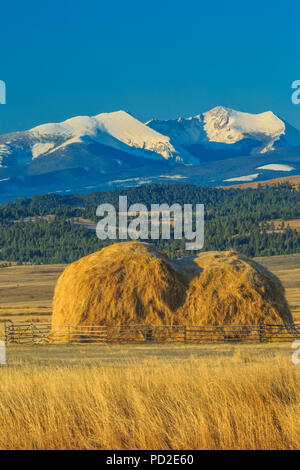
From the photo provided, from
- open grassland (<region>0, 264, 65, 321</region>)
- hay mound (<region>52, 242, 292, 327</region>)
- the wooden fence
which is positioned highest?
hay mound (<region>52, 242, 292, 327</region>)

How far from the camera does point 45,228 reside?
18662 cm

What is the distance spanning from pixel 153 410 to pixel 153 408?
0.09 m

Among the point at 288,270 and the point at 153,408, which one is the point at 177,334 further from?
the point at 288,270

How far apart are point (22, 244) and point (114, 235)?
23.6 m

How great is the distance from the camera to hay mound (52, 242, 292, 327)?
103 feet

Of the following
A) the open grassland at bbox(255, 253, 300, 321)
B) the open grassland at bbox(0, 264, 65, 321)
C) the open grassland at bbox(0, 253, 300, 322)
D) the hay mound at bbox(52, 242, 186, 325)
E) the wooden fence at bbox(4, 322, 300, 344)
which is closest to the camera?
the wooden fence at bbox(4, 322, 300, 344)

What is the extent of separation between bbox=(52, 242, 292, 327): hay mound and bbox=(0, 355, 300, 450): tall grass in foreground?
558 inches

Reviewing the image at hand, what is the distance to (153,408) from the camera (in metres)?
15.4

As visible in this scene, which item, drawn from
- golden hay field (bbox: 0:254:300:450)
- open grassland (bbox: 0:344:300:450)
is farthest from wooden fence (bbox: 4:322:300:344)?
open grassland (bbox: 0:344:300:450)

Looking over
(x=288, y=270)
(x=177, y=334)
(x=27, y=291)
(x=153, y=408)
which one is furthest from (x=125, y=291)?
(x=288, y=270)

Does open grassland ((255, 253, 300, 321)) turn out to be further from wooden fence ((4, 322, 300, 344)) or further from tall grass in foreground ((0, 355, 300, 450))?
tall grass in foreground ((0, 355, 300, 450))

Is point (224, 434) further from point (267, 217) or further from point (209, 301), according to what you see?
point (267, 217)
